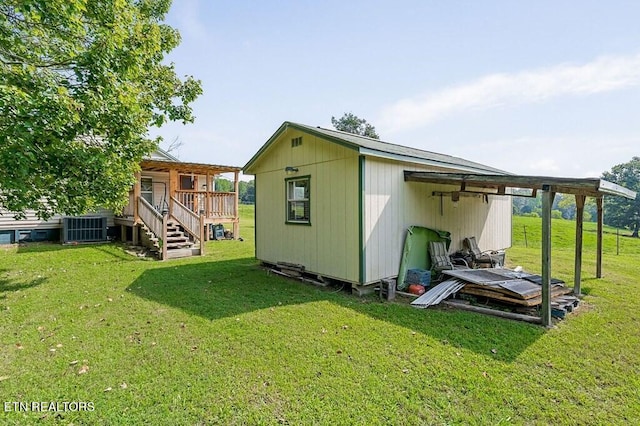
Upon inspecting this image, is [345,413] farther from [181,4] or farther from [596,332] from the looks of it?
[181,4]

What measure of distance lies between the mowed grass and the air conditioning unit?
6.23m

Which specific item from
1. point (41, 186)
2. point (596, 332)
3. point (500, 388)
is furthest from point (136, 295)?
point (596, 332)

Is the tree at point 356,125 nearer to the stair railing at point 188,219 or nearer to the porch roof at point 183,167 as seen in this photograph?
the porch roof at point 183,167

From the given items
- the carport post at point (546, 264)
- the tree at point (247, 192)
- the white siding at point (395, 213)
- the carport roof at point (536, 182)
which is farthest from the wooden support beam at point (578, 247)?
the tree at point (247, 192)

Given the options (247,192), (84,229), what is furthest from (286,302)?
(247,192)

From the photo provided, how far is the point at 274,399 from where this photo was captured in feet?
9.95

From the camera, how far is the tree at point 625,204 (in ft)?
134

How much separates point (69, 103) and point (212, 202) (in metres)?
9.27

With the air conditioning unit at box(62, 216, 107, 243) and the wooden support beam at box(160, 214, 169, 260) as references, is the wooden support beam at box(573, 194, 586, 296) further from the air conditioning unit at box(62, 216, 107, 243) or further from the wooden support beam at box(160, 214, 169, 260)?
the air conditioning unit at box(62, 216, 107, 243)

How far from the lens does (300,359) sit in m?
3.80

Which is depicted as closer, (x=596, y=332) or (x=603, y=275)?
(x=596, y=332)

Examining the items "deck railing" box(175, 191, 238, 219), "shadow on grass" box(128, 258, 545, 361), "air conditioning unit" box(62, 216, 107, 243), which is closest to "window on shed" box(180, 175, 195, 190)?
"deck railing" box(175, 191, 238, 219)

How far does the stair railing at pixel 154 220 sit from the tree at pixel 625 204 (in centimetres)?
4686

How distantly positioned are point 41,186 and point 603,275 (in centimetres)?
1306
